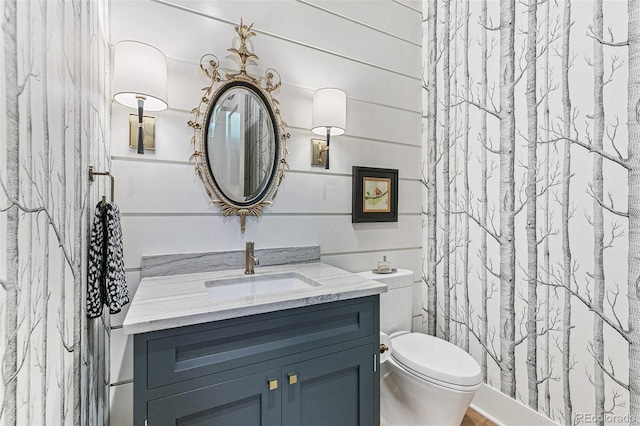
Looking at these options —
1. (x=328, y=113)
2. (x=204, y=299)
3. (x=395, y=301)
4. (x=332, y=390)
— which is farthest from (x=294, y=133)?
(x=332, y=390)

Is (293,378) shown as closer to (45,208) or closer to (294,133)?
(45,208)

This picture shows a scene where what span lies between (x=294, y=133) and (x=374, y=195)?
0.66 m

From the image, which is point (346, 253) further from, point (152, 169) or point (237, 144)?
point (152, 169)

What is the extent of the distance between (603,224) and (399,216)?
106cm

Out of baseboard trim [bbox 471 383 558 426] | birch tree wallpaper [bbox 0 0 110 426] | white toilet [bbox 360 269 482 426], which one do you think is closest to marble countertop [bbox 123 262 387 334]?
birch tree wallpaper [bbox 0 0 110 426]

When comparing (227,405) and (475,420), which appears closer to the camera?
(227,405)

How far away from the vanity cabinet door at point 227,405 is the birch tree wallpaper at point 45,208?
0.21 m

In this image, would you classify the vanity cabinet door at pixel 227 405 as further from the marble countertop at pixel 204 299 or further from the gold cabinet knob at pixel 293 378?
the marble countertop at pixel 204 299

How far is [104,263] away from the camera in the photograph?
0.96 metres

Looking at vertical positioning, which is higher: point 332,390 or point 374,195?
point 374,195

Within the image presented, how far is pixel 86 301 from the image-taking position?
2.91 feet

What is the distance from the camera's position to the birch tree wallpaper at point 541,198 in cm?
134

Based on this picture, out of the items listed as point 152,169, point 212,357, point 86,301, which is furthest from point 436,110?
point 86,301

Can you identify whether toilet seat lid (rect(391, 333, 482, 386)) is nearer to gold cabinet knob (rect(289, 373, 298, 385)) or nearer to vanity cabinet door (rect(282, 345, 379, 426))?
vanity cabinet door (rect(282, 345, 379, 426))
